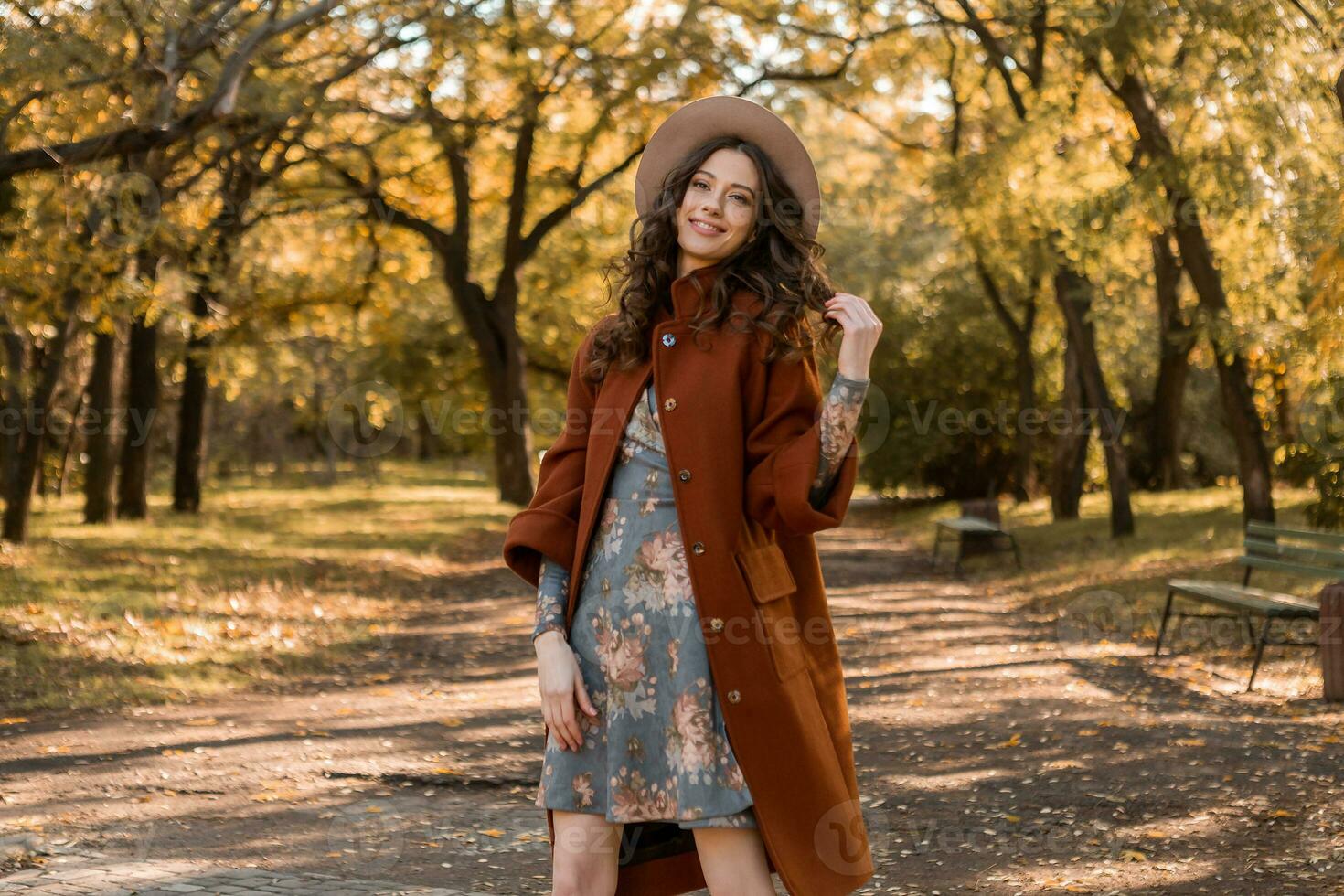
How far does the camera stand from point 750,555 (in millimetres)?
2812

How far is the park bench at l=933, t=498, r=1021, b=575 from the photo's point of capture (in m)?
16.4

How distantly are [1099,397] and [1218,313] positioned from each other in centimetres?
478

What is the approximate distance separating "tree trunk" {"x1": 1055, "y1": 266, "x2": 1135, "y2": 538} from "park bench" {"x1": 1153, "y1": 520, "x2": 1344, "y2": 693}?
5559mm

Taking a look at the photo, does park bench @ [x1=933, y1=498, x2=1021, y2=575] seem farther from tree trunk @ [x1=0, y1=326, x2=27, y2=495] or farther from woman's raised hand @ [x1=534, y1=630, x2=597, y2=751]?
woman's raised hand @ [x1=534, y1=630, x2=597, y2=751]

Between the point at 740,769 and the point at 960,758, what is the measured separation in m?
4.46

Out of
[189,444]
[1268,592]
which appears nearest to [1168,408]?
[1268,592]

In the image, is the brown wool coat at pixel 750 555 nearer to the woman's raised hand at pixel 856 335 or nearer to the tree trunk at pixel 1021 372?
the woman's raised hand at pixel 856 335

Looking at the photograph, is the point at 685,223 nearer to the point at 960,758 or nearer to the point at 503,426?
the point at 960,758

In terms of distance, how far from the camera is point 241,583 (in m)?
13.2

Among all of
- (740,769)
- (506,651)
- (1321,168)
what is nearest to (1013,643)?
(506,651)

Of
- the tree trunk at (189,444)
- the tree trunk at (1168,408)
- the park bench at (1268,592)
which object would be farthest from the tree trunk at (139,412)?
the tree trunk at (1168,408)

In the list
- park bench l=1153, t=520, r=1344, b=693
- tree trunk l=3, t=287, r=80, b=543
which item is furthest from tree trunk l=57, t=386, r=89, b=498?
park bench l=1153, t=520, r=1344, b=693

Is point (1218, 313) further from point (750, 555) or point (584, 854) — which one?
point (584, 854)

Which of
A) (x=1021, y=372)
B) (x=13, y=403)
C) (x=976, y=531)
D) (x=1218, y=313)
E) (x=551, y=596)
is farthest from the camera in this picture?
(x=1021, y=372)
